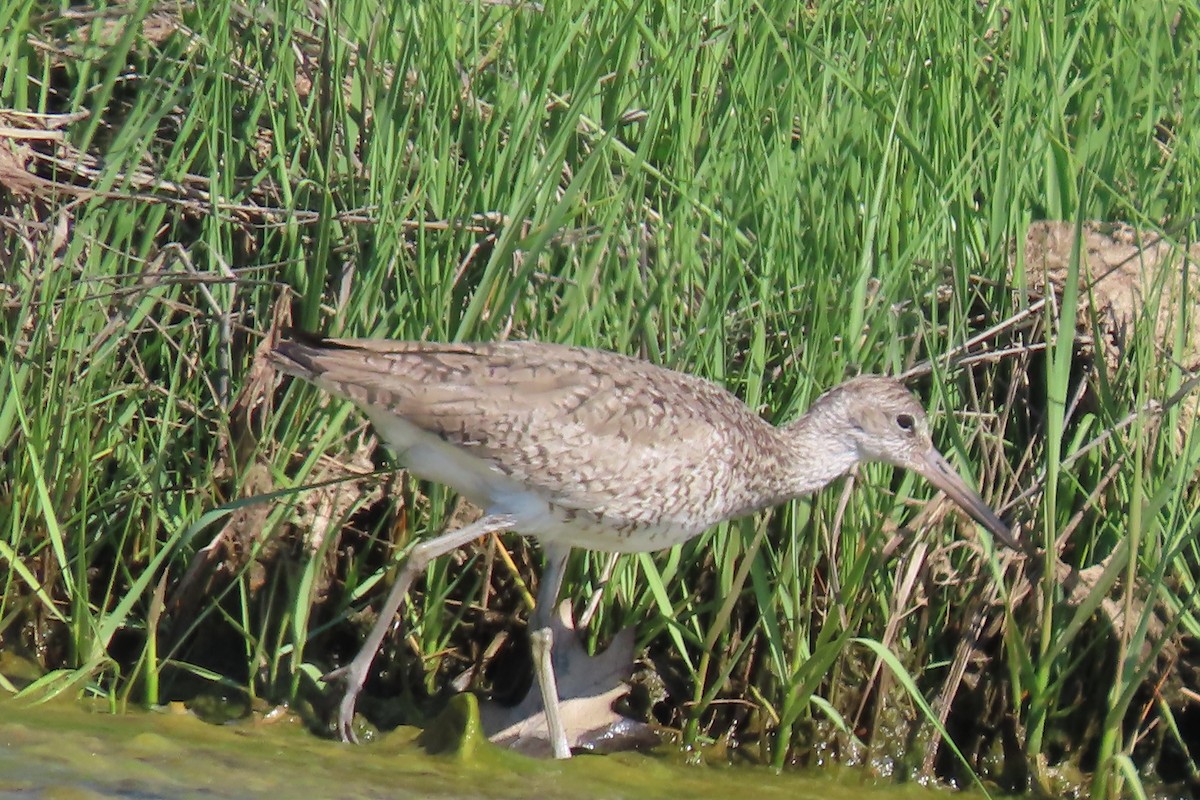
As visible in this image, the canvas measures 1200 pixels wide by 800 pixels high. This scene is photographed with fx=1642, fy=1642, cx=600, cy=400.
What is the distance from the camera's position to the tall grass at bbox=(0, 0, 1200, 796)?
4.61 meters

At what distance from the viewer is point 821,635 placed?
447 centimetres

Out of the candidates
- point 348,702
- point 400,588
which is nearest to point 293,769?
point 348,702

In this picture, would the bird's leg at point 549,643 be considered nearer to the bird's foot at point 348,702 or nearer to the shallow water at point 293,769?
the shallow water at point 293,769

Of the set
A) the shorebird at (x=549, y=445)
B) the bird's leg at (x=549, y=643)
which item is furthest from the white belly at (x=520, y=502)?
the bird's leg at (x=549, y=643)

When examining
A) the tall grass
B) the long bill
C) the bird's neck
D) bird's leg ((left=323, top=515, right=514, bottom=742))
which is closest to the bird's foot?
bird's leg ((left=323, top=515, right=514, bottom=742))

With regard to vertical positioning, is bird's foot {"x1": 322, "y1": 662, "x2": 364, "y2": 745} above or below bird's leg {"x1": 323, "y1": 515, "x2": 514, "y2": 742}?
below

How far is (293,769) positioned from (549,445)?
1.10m

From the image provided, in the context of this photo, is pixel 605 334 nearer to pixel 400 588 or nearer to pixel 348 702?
pixel 400 588

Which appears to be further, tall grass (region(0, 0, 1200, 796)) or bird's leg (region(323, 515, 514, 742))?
tall grass (region(0, 0, 1200, 796))

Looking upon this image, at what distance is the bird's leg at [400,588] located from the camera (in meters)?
4.49

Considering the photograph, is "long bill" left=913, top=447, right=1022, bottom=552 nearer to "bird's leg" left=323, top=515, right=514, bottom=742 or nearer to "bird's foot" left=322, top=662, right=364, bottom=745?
"bird's leg" left=323, top=515, right=514, bottom=742

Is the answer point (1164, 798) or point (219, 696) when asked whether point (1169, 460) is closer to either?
point (1164, 798)

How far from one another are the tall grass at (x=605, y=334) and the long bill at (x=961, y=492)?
0.10 m

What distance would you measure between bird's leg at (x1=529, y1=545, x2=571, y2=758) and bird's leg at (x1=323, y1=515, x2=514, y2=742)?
0.93 ft
